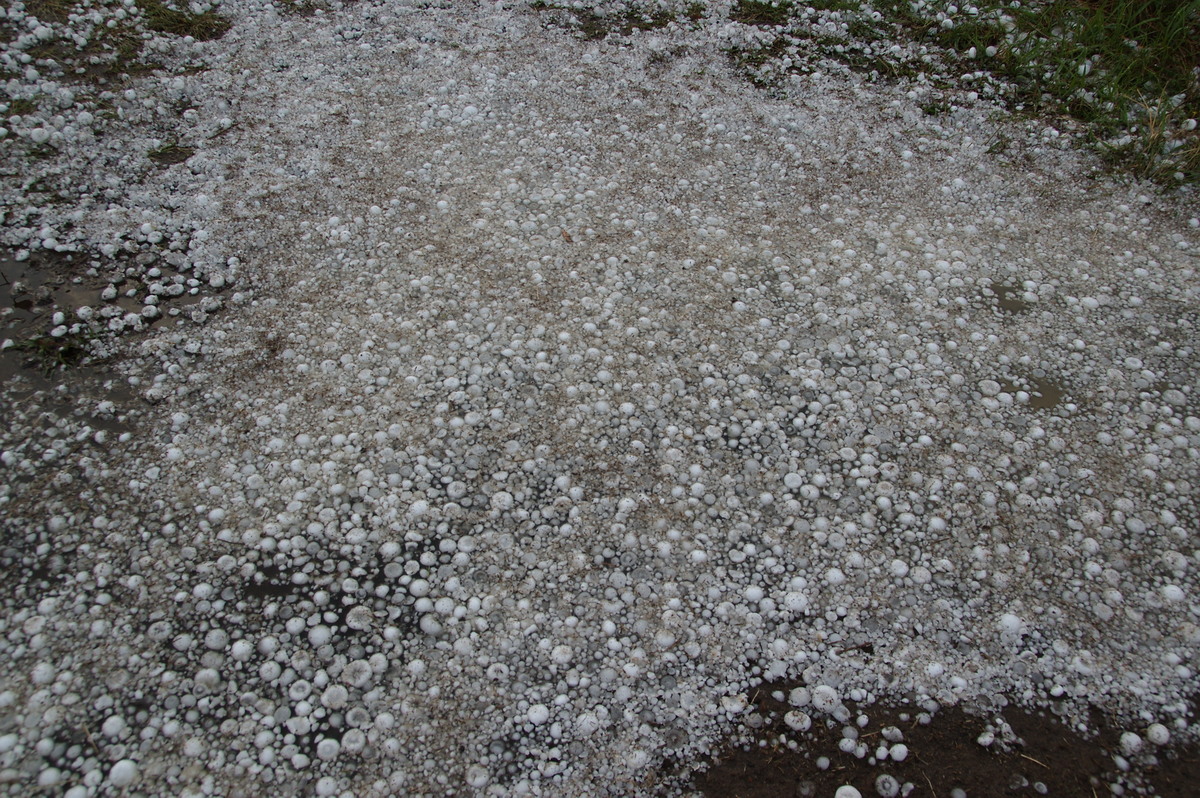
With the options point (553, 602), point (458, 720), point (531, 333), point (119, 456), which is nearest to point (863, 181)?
point (531, 333)

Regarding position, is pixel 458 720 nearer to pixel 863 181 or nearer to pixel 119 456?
pixel 119 456

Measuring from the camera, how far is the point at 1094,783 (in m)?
2.50

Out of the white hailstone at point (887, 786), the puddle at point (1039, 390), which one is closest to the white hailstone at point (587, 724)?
the white hailstone at point (887, 786)

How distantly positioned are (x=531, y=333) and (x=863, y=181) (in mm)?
2556

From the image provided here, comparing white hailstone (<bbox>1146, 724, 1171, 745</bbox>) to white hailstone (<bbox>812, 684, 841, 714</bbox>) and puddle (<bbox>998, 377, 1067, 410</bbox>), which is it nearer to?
white hailstone (<bbox>812, 684, 841, 714</bbox>)

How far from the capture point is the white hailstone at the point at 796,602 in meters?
2.89

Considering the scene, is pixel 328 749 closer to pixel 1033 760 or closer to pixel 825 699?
pixel 825 699

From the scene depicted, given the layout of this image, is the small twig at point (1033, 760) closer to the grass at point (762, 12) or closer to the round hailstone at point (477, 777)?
the round hailstone at point (477, 777)

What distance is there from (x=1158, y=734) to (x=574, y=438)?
2447 millimetres

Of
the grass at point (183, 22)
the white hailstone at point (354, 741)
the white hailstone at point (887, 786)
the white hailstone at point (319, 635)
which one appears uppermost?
the grass at point (183, 22)

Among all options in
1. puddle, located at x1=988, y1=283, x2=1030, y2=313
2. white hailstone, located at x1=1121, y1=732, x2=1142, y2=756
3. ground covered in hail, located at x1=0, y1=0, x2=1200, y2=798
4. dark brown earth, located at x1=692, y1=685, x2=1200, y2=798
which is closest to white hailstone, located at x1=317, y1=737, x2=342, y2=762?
ground covered in hail, located at x1=0, y1=0, x2=1200, y2=798

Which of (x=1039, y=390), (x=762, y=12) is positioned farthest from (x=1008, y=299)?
(x=762, y=12)

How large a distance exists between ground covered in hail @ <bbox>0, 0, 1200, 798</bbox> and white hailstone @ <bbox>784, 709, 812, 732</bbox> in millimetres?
13

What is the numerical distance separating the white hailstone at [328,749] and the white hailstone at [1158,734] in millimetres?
2819
